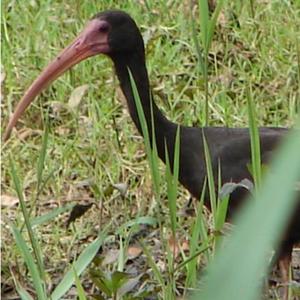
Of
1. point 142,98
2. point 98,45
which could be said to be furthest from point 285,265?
point 98,45

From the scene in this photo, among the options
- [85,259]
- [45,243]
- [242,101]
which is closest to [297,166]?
[85,259]

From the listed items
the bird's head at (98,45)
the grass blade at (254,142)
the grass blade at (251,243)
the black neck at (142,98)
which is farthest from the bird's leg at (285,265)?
the grass blade at (251,243)

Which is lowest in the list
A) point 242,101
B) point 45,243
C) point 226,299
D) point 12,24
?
point 45,243

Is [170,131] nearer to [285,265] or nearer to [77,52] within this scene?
[77,52]

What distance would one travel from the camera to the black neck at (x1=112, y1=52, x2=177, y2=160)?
310 cm

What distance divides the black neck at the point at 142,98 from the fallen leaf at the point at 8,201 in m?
0.73

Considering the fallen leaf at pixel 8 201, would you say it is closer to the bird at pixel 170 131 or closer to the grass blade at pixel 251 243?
the bird at pixel 170 131

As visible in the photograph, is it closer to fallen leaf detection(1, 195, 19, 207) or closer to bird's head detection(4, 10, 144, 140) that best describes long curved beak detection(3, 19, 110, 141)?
bird's head detection(4, 10, 144, 140)

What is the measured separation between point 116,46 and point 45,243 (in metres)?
0.72

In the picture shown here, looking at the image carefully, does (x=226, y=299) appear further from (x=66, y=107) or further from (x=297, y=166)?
(x=66, y=107)

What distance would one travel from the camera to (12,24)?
4.63 meters

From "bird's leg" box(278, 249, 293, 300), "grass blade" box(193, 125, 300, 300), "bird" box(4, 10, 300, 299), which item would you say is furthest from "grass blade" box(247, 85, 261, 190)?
"grass blade" box(193, 125, 300, 300)

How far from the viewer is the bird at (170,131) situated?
9.63 ft

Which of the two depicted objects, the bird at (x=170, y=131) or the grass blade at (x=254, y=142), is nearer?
the grass blade at (x=254, y=142)
